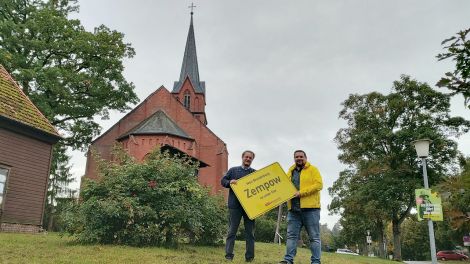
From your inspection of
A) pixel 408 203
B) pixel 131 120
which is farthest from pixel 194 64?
pixel 408 203

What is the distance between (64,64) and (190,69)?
23.6m

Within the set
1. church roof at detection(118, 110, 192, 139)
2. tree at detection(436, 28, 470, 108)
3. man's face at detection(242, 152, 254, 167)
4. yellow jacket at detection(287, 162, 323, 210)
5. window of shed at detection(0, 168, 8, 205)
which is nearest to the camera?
tree at detection(436, 28, 470, 108)

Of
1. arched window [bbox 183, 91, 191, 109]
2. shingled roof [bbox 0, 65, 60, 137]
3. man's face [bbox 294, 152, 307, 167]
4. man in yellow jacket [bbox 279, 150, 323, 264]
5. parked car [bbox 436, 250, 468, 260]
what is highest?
arched window [bbox 183, 91, 191, 109]

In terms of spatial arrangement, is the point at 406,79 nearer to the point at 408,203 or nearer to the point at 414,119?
the point at 414,119

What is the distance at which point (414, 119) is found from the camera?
1093 inches

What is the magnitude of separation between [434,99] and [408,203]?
7.52 metres

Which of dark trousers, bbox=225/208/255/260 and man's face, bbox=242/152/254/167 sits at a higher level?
man's face, bbox=242/152/254/167

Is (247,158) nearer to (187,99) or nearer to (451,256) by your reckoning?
(187,99)

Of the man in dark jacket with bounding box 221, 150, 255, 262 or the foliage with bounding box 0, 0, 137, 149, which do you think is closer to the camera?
the man in dark jacket with bounding box 221, 150, 255, 262

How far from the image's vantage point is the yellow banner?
7.28m

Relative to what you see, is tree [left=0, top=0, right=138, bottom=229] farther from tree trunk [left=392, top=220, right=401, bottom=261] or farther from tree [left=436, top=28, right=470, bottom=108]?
tree [left=436, top=28, right=470, bottom=108]

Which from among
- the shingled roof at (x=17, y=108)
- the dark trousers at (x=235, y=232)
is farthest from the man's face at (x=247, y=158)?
the shingled roof at (x=17, y=108)

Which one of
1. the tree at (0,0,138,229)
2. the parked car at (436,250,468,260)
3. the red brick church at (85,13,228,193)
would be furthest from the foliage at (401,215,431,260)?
the tree at (0,0,138,229)

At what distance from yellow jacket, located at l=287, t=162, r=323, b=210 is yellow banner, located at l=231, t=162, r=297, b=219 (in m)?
0.36
